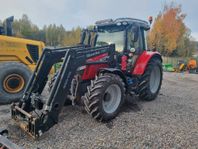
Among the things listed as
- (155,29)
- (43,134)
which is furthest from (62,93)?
(155,29)

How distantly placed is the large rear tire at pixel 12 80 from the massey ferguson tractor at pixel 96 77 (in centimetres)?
111

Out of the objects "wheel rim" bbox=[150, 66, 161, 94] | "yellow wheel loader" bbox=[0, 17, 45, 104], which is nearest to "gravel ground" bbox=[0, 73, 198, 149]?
"yellow wheel loader" bbox=[0, 17, 45, 104]

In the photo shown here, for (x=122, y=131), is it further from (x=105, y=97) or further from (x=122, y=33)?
(x=122, y=33)

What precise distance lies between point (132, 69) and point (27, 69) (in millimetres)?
3013

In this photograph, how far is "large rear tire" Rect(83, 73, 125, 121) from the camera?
4.27 meters

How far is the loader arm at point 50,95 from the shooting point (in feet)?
11.7

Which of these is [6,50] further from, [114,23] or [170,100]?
[170,100]

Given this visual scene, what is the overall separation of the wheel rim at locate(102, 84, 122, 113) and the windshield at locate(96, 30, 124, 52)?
1325 mm

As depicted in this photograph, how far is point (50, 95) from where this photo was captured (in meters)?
3.75

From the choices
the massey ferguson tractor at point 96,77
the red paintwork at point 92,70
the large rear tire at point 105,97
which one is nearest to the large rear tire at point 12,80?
the massey ferguson tractor at point 96,77

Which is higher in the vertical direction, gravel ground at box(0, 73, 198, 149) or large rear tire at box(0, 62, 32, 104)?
large rear tire at box(0, 62, 32, 104)

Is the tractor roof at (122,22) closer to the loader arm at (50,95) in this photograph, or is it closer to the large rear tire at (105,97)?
the loader arm at (50,95)

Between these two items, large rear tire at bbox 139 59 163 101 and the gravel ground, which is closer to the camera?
the gravel ground

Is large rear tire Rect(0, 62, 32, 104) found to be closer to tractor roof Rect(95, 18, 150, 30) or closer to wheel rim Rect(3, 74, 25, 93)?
wheel rim Rect(3, 74, 25, 93)
